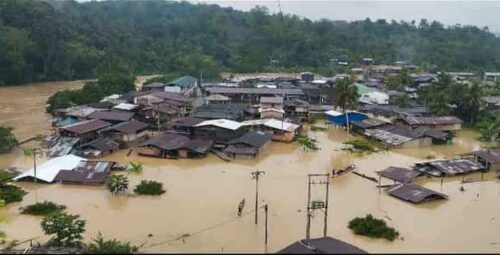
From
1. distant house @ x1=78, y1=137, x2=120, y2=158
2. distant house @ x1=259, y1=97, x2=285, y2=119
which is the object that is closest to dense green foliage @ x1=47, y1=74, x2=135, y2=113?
distant house @ x1=78, y1=137, x2=120, y2=158

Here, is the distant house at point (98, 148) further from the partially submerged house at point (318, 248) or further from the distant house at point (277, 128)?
the partially submerged house at point (318, 248)

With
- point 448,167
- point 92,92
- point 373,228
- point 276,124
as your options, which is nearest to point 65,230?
point 373,228

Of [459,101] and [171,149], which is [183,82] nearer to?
[171,149]

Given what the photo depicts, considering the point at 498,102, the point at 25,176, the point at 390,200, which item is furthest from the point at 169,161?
the point at 498,102

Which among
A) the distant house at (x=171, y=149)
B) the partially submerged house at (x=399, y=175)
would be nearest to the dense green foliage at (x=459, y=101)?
the partially submerged house at (x=399, y=175)

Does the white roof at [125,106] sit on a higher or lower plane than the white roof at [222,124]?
higher

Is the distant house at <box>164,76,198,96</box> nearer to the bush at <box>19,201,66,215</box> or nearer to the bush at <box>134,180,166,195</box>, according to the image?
the bush at <box>134,180,166,195</box>
